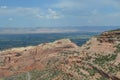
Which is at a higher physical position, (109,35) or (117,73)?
(109,35)

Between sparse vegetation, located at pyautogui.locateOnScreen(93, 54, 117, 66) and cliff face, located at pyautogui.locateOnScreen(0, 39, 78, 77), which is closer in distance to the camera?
sparse vegetation, located at pyautogui.locateOnScreen(93, 54, 117, 66)

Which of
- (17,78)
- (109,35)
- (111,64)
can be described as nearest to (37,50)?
(17,78)

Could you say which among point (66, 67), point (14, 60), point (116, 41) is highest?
point (116, 41)

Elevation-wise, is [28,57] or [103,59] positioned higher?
[103,59]

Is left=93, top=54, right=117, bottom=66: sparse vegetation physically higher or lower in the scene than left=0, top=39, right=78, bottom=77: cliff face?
higher

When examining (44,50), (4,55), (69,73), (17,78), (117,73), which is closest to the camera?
(117,73)

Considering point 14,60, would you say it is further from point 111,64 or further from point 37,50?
point 111,64

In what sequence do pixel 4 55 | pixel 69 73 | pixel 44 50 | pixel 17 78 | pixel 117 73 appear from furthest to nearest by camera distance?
pixel 4 55 → pixel 44 50 → pixel 17 78 → pixel 69 73 → pixel 117 73

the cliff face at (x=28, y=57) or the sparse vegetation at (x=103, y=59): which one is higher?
the sparse vegetation at (x=103, y=59)

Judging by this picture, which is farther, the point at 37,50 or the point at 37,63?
the point at 37,50

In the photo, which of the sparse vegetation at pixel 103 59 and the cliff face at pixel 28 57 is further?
the cliff face at pixel 28 57

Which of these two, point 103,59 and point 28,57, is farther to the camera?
point 28,57
